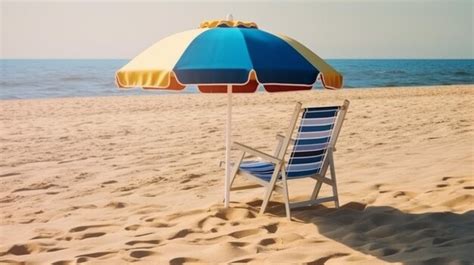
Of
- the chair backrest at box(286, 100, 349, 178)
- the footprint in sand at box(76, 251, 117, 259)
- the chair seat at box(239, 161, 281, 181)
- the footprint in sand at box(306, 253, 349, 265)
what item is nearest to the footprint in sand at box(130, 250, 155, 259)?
the footprint in sand at box(76, 251, 117, 259)

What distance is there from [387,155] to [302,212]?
311 centimetres

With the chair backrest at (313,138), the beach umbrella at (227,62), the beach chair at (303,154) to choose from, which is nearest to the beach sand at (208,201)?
the beach chair at (303,154)

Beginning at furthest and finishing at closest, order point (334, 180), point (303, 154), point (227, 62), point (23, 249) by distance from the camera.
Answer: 1. point (334, 180)
2. point (303, 154)
3. point (23, 249)
4. point (227, 62)

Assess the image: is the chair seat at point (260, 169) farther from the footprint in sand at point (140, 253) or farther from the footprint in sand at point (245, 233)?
the footprint in sand at point (140, 253)

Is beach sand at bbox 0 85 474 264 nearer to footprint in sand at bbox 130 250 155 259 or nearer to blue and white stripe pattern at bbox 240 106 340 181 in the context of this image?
footprint in sand at bbox 130 250 155 259

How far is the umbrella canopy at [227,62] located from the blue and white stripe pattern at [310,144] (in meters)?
0.45

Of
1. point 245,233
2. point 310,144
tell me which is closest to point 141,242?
point 245,233

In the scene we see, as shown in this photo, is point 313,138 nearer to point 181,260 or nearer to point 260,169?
point 260,169

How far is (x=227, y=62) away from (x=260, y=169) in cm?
143

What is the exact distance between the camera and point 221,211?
4949mm

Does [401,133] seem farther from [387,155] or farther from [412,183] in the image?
[412,183]

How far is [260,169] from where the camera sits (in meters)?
5.07

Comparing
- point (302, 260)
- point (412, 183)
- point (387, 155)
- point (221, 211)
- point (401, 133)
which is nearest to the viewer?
point (302, 260)

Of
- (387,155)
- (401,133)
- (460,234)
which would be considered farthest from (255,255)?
(401,133)
